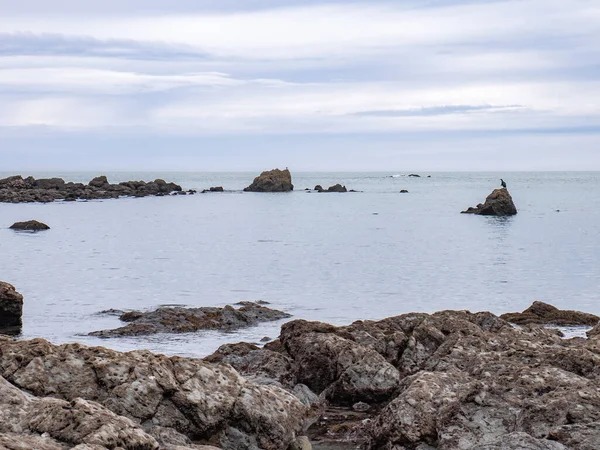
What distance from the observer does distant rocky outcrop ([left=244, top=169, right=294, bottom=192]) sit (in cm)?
17000

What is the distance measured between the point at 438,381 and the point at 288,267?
35520mm

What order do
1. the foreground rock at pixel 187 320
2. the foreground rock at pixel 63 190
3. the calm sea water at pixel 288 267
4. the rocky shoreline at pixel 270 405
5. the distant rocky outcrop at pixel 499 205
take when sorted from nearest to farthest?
the rocky shoreline at pixel 270 405 < the foreground rock at pixel 187 320 < the calm sea water at pixel 288 267 < the distant rocky outcrop at pixel 499 205 < the foreground rock at pixel 63 190

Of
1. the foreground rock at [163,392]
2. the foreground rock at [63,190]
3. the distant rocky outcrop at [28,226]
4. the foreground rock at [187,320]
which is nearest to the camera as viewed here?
the foreground rock at [163,392]

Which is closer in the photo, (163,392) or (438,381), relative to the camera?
(163,392)

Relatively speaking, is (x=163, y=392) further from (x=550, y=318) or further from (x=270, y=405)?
(x=550, y=318)

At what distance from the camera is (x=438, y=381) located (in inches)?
441

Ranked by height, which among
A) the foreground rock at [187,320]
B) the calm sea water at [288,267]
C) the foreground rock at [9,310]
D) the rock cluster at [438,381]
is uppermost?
the rock cluster at [438,381]

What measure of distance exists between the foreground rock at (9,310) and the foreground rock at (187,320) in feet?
8.18

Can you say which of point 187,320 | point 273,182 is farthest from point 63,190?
point 187,320

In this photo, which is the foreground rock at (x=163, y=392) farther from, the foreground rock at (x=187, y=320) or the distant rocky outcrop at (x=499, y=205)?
the distant rocky outcrop at (x=499, y=205)

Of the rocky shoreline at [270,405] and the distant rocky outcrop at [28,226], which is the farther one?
the distant rocky outcrop at [28,226]

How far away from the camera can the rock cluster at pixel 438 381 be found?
33.1ft

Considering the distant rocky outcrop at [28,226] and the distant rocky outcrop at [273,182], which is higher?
the distant rocky outcrop at [273,182]

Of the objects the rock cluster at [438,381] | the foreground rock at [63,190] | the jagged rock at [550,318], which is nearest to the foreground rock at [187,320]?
the rock cluster at [438,381]
